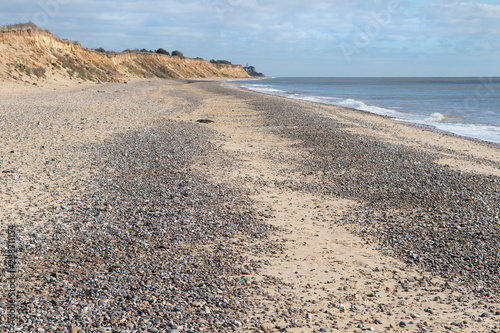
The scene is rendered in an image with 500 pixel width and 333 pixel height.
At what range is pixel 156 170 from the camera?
1072 cm

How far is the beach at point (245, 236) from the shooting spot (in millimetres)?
4891

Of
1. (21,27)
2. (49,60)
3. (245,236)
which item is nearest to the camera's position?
(245,236)

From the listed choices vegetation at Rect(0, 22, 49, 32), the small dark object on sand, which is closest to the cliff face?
vegetation at Rect(0, 22, 49, 32)

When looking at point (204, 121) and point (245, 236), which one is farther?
point (204, 121)

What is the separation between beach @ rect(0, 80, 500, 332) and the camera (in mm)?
4891

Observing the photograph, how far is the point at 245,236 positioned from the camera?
7113mm

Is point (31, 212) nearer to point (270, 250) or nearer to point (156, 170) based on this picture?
point (156, 170)

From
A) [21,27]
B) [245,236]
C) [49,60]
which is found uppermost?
[21,27]

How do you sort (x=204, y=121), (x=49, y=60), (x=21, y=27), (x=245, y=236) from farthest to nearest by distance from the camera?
(x=49, y=60) → (x=21, y=27) → (x=204, y=121) → (x=245, y=236)

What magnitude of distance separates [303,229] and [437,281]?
2514 mm

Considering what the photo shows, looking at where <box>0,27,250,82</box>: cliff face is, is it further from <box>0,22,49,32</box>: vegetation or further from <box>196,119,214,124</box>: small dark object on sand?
<box>196,119,214,124</box>: small dark object on sand

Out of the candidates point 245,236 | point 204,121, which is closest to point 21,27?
point 204,121

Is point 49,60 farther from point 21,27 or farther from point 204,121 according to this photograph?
point 204,121

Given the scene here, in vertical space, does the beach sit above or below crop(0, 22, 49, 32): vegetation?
below
